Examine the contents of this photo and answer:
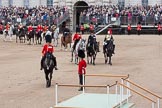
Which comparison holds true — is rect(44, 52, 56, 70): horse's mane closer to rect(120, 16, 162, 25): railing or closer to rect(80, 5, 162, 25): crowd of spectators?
rect(80, 5, 162, 25): crowd of spectators

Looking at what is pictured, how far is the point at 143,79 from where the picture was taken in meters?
24.4

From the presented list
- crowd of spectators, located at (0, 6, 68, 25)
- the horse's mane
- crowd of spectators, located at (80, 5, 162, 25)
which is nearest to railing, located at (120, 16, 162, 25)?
crowd of spectators, located at (80, 5, 162, 25)

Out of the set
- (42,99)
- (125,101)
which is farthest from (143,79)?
(125,101)

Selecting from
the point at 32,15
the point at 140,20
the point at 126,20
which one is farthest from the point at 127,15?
the point at 32,15

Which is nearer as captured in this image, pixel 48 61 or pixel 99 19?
pixel 48 61

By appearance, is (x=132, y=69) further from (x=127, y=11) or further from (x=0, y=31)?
(x=0, y=31)

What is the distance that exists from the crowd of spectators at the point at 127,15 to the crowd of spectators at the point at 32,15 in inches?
→ 154

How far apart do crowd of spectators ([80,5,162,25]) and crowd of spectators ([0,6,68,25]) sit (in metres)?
3.91

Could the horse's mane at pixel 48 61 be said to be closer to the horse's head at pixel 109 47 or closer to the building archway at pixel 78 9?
the horse's head at pixel 109 47

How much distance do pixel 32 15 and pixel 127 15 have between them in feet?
38.1

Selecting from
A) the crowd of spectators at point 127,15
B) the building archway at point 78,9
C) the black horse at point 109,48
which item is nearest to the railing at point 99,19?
the crowd of spectators at point 127,15

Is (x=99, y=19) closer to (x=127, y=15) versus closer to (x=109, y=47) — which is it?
(x=127, y=15)

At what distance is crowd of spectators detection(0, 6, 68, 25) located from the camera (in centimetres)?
6219

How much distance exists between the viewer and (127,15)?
194 ft
